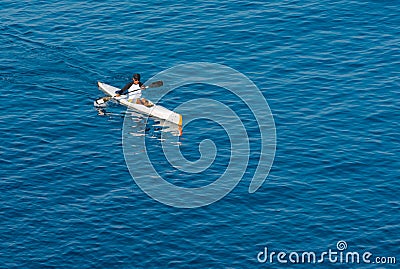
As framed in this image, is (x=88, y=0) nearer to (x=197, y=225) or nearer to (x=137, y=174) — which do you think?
(x=137, y=174)

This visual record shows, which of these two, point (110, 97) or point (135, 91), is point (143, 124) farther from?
point (110, 97)

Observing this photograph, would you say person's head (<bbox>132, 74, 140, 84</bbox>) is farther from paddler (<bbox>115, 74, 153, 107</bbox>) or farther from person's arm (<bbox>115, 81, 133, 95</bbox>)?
person's arm (<bbox>115, 81, 133, 95</bbox>)

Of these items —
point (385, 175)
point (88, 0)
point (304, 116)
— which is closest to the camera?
point (385, 175)

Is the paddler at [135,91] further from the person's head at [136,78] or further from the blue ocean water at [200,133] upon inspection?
the blue ocean water at [200,133]

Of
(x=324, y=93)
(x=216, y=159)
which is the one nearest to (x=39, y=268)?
(x=216, y=159)

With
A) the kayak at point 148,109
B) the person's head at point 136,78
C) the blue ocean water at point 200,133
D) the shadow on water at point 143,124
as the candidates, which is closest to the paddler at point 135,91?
the person's head at point 136,78

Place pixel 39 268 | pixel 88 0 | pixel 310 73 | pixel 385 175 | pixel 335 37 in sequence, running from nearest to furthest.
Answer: pixel 39 268 → pixel 385 175 → pixel 310 73 → pixel 335 37 → pixel 88 0
